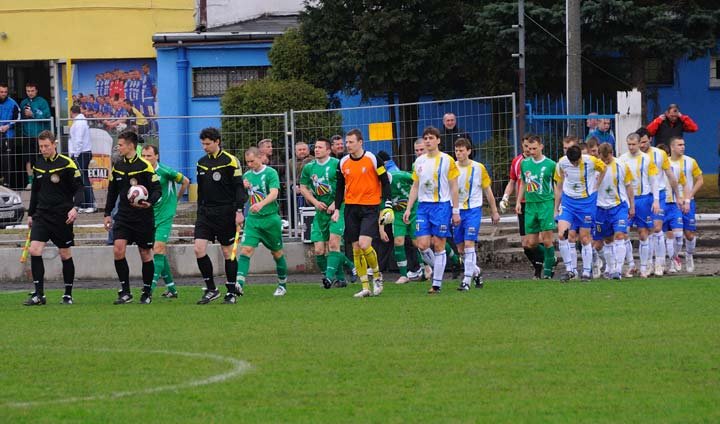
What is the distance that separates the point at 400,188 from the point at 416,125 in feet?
12.0

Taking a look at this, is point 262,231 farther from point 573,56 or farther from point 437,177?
point 573,56

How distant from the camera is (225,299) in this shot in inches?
650

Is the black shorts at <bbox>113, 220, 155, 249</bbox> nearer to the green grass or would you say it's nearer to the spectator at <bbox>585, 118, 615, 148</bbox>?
the green grass

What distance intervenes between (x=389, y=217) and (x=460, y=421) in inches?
350

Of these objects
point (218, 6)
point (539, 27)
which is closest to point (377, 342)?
point (539, 27)

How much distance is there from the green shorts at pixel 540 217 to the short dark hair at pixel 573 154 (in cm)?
95

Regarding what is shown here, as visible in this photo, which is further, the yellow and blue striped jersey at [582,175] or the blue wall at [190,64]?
the blue wall at [190,64]

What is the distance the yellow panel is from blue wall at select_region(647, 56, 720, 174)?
478 inches

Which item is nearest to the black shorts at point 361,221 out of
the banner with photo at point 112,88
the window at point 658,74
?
the window at point 658,74

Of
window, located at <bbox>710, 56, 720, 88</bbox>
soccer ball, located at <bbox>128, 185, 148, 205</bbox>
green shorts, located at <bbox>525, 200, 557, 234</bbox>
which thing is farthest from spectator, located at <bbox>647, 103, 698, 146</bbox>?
soccer ball, located at <bbox>128, 185, 148, 205</bbox>

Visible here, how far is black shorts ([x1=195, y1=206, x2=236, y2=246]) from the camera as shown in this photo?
16078mm

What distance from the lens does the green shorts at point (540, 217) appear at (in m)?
19.3

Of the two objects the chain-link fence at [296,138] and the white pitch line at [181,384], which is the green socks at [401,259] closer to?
the chain-link fence at [296,138]

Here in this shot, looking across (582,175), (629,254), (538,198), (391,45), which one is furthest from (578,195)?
(391,45)
